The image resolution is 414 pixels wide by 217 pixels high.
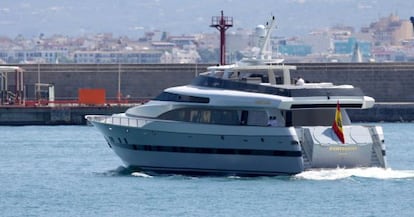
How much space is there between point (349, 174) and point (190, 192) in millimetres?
4208

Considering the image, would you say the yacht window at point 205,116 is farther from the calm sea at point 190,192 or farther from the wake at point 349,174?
the wake at point 349,174

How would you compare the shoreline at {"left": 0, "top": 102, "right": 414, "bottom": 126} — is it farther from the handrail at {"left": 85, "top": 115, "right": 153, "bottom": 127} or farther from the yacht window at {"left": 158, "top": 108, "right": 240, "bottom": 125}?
the yacht window at {"left": 158, "top": 108, "right": 240, "bottom": 125}

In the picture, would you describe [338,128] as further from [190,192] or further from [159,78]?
[159,78]

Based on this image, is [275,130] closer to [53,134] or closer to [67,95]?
[53,134]

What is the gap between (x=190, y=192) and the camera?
131 ft

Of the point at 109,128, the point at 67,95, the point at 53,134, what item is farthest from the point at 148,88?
the point at 109,128

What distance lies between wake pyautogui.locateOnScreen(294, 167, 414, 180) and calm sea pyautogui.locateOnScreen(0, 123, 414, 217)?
0.9 inches

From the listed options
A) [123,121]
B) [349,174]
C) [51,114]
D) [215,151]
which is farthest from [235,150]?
[51,114]

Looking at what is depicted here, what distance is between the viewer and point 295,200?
125ft

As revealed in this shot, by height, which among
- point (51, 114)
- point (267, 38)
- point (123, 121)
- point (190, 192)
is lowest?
point (51, 114)

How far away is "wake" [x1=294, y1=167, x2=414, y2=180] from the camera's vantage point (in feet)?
136

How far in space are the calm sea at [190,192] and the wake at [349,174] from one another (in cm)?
2

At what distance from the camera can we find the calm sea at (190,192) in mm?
36875

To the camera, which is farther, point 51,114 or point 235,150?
point 51,114
